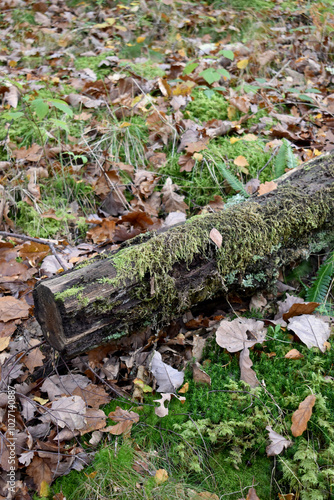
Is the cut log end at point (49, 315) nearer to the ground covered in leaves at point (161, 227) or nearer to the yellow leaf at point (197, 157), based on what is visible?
the ground covered in leaves at point (161, 227)

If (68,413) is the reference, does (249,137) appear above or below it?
above

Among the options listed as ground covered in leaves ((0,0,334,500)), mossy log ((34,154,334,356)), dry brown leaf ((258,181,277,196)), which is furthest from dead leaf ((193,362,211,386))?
dry brown leaf ((258,181,277,196))

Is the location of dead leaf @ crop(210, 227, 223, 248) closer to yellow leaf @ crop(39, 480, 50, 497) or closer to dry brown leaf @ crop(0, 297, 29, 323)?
dry brown leaf @ crop(0, 297, 29, 323)

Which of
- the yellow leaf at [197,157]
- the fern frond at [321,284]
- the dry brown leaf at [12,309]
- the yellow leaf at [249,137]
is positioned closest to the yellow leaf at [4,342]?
the dry brown leaf at [12,309]

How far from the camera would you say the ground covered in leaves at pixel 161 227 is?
198 centimetres

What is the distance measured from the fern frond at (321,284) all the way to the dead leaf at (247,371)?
79cm

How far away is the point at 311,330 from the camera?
243cm

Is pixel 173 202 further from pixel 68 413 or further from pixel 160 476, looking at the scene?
pixel 160 476

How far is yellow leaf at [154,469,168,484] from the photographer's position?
1.89 m

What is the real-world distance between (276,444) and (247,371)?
1.48 feet

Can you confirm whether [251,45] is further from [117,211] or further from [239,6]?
[117,211]

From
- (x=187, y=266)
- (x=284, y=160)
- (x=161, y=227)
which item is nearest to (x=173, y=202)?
(x=161, y=227)

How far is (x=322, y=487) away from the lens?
68.6 inches

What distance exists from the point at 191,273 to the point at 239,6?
6.59 metres
